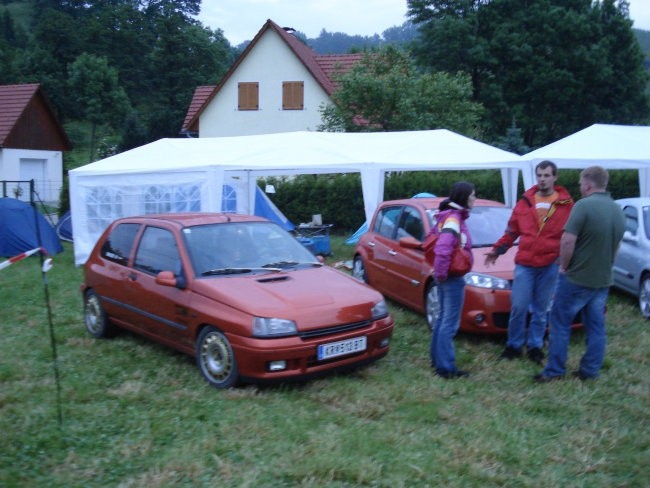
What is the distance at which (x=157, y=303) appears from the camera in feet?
19.1

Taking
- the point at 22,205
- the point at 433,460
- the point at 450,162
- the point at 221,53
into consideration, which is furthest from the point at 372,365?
the point at 221,53

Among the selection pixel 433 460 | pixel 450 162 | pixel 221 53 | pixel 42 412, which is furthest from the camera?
pixel 221 53

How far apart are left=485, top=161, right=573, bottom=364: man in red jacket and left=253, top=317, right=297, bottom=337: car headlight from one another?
84.7 inches

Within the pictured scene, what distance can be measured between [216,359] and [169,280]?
2.61 ft

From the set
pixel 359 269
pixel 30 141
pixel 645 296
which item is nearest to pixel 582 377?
pixel 645 296

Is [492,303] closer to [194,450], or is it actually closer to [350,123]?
[194,450]

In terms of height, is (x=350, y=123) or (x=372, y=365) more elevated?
(x=350, y=123)

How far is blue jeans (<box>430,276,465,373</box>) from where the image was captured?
5.35 meters

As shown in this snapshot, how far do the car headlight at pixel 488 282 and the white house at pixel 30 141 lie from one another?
23.3m

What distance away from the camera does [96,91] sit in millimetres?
37938

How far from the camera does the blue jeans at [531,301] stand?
573 cm

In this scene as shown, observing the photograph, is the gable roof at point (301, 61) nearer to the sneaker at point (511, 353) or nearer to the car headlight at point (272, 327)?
the sneaker at point (511, 353)

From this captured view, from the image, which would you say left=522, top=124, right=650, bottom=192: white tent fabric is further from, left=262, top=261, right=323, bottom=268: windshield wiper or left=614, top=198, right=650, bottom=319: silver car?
left=262, top=261, right=323, bottom=268: windshield wiper

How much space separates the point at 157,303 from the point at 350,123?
14.9m
